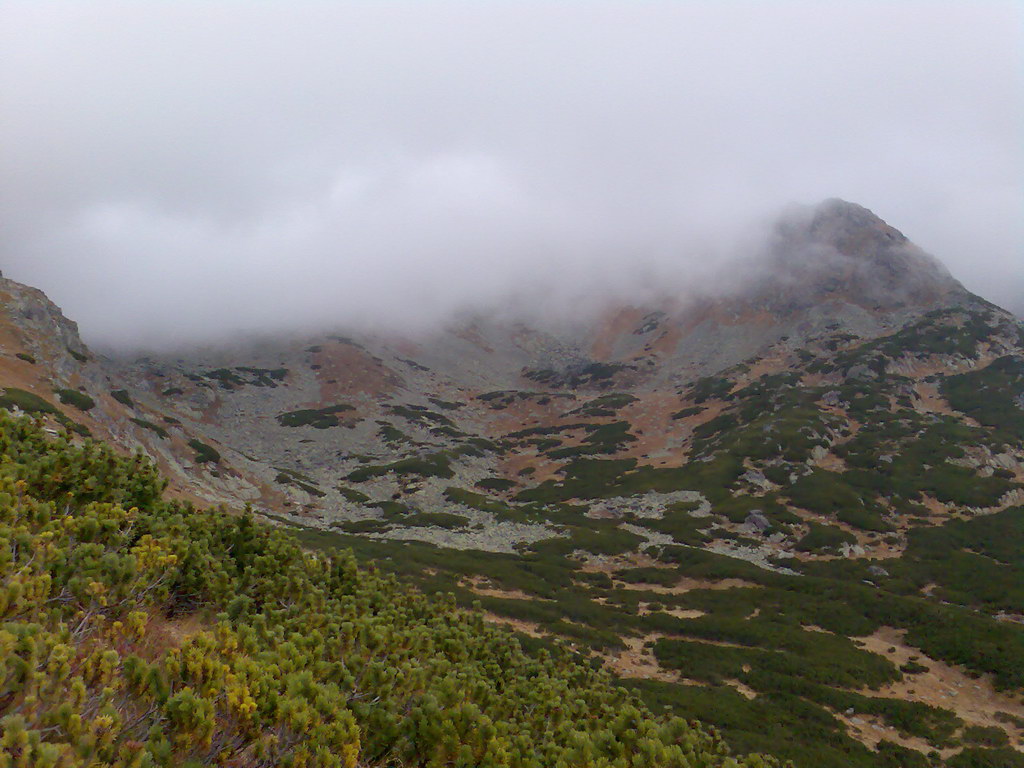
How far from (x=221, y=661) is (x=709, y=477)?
74123 mm

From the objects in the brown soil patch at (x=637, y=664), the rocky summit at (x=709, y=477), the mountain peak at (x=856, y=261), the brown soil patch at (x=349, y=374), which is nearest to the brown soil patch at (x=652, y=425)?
the rocky summit at (x=709, y=477)

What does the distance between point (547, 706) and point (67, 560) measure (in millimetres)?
6568

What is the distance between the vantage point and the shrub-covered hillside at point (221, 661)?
12.1 ft

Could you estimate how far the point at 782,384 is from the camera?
341 ft

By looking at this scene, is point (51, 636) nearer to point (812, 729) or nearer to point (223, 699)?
point (223, 699)

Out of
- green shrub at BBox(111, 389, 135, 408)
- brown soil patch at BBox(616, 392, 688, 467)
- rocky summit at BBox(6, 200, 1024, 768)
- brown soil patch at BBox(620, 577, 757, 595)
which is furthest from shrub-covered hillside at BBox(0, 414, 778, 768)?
brown soil patch at BBox(616, 392, 688, 467)

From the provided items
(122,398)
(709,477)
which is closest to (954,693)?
(709,477)

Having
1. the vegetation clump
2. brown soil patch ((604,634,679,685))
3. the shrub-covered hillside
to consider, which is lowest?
the vegetation clump

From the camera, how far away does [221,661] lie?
4.76m

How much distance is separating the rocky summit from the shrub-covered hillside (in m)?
3.33

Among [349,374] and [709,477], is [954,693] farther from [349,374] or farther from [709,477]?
[349,374]

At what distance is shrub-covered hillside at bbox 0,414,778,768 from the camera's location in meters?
3.70

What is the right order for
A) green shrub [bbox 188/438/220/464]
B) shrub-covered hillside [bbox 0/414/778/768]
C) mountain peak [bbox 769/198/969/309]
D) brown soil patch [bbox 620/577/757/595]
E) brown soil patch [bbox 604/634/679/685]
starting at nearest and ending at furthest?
shrub-covered hillside [bbox 0/414/778/768]
brown soil patch [bbox 604/634/679/685]
brown soil patch [bbox 620/577/757/595]
green shrub [bbox 188/438/220/464]
mountain peak [bbox 769/198/969/309]

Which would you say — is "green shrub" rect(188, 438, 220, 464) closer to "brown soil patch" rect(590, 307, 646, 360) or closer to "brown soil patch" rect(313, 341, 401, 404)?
"brown soil patch" rect(313, 341, 401, 404)
